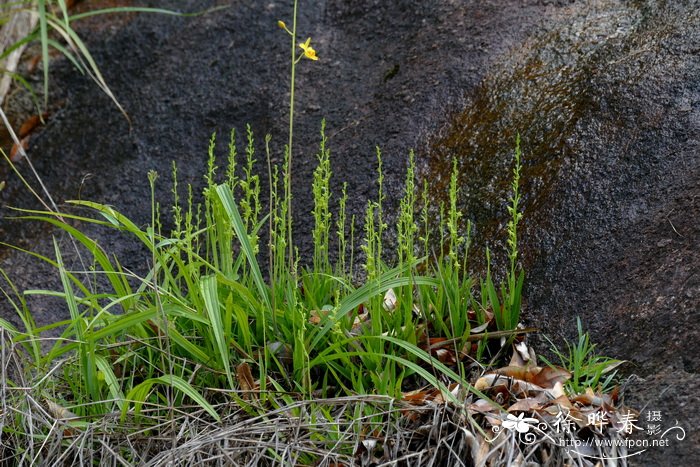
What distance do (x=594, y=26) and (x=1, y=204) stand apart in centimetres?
288

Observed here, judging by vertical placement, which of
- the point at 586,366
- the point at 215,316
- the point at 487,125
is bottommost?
the point at 586,366

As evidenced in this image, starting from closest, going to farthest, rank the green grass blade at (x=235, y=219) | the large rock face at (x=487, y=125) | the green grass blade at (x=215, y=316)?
1. the green grass blade at (x=215, y=316)
2. the green grass blade at (x=235, y=219)
3. the large rock face at (x=487, y=125)

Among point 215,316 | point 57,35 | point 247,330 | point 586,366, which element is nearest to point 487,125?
point 586,366

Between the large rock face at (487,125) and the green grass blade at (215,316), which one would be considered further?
the large rock face at (487,125)

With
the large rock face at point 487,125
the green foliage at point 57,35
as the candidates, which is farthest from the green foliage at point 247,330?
the green foliage at point 57,35

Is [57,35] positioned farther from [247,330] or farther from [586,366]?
[586,366]

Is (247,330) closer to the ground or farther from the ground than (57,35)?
closer to the ground

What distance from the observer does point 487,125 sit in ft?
11.0

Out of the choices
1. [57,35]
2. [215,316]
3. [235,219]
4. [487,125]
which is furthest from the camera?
[57,35]

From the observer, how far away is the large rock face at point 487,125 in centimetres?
256

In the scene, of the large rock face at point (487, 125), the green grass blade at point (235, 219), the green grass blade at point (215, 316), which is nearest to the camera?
the green grass blade at point (215, 316)

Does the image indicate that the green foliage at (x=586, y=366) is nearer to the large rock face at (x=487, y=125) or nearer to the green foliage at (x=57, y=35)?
the large rock face at (x=487, y=125)

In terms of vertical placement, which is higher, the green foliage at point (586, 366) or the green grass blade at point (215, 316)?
the green grass blade at point (215, 316)

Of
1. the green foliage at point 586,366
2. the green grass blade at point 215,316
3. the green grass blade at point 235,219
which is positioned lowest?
the green foliage at point 586,366
